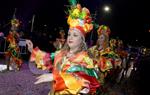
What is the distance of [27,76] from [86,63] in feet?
30.7

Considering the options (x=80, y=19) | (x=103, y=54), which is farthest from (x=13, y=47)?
(x=80, y=19)

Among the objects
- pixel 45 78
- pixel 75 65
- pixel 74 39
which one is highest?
pixel 74 39

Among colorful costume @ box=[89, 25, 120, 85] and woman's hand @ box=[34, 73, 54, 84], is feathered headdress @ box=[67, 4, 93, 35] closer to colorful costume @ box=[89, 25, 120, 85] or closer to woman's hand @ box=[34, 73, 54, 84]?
woman's hand @ box=[34, 73, 54, 84]

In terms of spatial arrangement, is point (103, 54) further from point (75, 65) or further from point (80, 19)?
point (75, 65)

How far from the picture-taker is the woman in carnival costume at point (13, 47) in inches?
597

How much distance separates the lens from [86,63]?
17.5 feet

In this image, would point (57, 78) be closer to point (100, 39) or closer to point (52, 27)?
point (100, 39)

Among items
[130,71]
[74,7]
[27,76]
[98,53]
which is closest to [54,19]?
[130,71]

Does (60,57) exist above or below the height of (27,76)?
above

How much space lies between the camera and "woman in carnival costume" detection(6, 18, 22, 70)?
49.8 ft

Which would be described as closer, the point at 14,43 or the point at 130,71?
the point at 14,43

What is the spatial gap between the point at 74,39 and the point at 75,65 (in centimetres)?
39

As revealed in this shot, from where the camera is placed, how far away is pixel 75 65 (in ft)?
17.2

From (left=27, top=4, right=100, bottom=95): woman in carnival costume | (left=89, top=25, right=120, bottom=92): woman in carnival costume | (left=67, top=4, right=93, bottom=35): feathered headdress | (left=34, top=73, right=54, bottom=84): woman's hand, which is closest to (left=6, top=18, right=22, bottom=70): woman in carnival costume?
(left=89, top=25, right=120, bottom=92): woman in carnival costume
